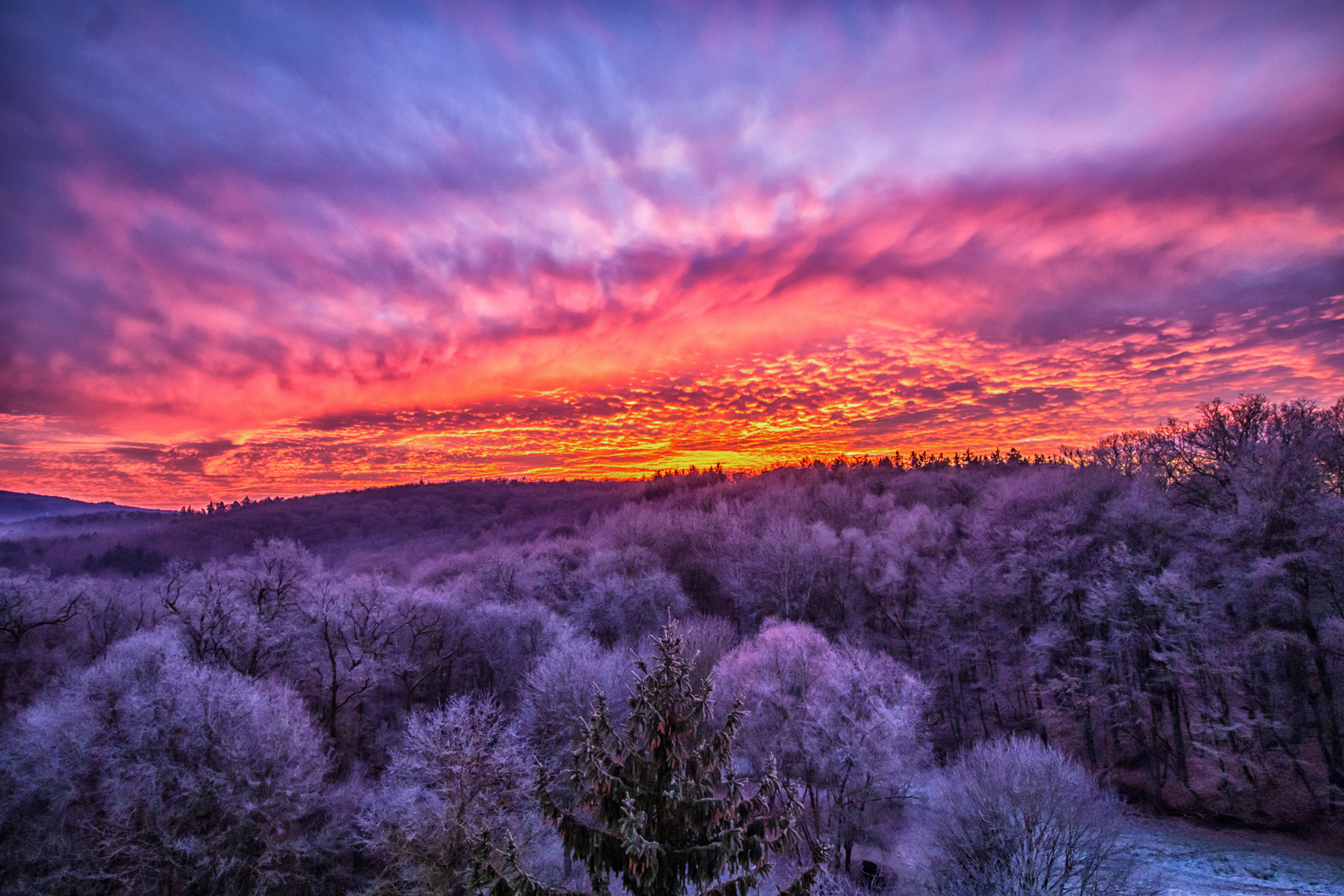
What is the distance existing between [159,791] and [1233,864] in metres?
47.2

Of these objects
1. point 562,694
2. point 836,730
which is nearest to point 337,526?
point 562,694

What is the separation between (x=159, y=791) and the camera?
2633 centimetres

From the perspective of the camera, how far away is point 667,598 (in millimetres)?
59844

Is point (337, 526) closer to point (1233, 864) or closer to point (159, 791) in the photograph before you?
point (159, 791)

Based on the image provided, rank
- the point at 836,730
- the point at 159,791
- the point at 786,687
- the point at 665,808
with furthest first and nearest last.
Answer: the point at 786,687, the point at 836,730, the point at 159,791, the point at 665,808

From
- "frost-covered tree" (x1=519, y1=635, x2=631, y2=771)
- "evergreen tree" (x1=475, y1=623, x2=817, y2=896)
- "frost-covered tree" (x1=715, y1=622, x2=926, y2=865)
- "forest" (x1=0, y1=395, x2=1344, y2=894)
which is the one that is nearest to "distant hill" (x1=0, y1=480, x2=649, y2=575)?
"forest" (x1=0, y1=395, x2=1344, y2=894)

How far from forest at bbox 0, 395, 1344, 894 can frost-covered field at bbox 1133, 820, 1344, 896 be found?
6.60 ft

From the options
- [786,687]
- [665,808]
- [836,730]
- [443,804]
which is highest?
[665,808]

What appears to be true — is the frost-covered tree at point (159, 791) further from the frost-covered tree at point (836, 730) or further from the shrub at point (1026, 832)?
the shrub at point (1026, 832)

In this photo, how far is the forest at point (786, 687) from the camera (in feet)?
84.4

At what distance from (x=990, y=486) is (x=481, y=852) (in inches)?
2579

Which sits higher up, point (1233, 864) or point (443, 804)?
point (443, 804)

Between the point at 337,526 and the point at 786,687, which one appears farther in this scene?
the point at 337,526

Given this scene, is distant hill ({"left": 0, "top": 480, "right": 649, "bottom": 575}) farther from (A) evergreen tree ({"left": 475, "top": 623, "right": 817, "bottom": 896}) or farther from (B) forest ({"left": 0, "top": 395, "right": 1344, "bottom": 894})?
(A) evergreen tree ({"left": 475, "top": 623, "right": 817, "bottom": 896})
